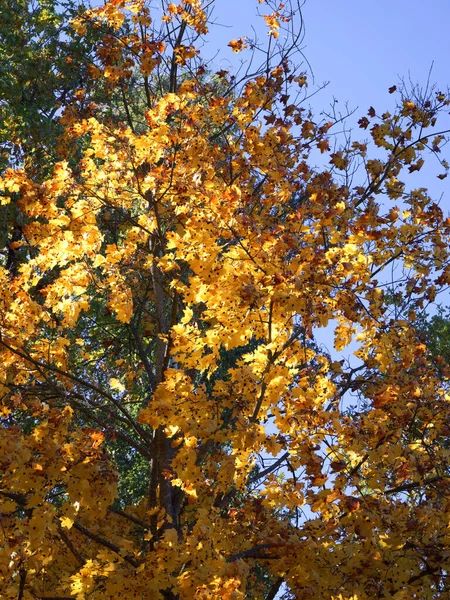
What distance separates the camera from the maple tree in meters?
5.50

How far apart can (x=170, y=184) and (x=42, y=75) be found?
27.4ft

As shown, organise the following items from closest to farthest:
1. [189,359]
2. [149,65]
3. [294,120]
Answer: [189,359], [149,65], [294,120]

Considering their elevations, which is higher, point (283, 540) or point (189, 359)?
point (189, 359)

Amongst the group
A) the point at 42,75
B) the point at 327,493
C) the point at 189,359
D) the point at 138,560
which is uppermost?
the point at 42,75

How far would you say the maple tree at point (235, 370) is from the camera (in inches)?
217

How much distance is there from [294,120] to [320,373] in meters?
2.65

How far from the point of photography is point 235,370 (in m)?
5.73

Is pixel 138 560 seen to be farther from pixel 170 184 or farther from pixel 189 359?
pixel 170 184

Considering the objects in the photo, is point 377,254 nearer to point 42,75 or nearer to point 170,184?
point 170,184

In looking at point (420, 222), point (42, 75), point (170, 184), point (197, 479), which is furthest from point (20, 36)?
point (197, 479)

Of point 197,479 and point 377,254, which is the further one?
point 377,254

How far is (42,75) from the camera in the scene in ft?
44.5

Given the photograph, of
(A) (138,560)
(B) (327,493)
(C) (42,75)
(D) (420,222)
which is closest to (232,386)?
(B) (327,493)

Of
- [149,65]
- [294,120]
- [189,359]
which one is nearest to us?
[189,359]
